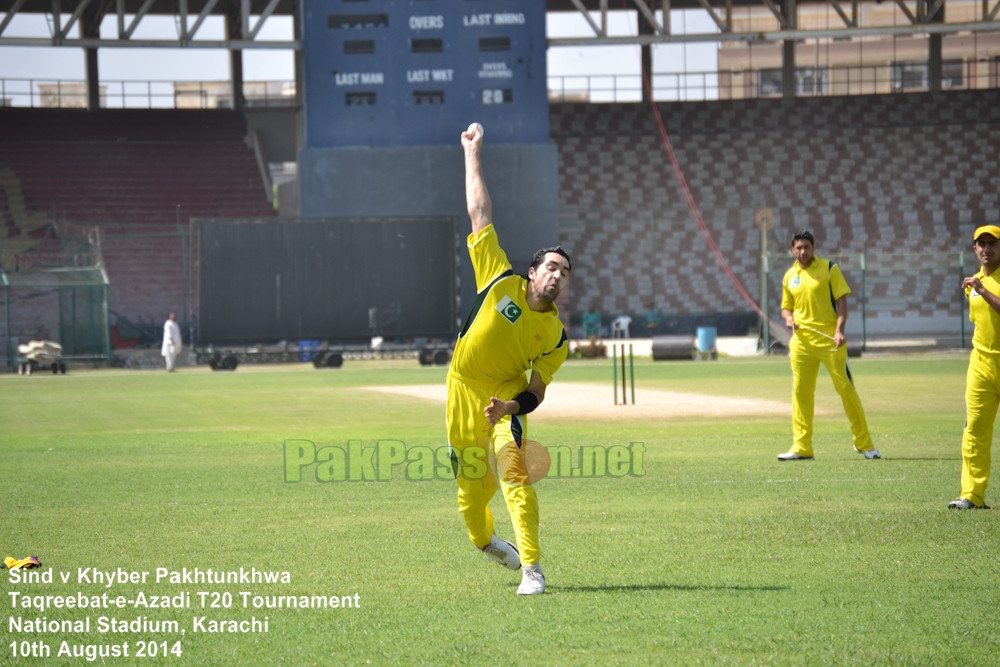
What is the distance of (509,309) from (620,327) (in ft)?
130

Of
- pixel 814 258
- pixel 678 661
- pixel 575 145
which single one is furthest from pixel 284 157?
pixel 678 661

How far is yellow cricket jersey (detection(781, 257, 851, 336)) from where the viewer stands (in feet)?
46.0

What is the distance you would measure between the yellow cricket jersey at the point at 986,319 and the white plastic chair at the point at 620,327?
36.3 meters

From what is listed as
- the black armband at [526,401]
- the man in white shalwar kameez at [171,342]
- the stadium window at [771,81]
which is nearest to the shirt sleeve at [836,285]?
the black armband at [526,401]

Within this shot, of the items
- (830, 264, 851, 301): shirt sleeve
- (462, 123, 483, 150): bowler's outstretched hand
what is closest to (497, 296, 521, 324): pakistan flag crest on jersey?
(462, 123, 483, 150): bowler's outstretched hand

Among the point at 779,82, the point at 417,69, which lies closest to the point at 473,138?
the point at 417,69

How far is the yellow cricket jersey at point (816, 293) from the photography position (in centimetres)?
1402

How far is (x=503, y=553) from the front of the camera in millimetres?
7770

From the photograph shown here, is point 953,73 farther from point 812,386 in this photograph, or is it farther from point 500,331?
point 500,331

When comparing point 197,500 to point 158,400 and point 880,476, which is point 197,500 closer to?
point 880,476

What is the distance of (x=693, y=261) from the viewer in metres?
49.3

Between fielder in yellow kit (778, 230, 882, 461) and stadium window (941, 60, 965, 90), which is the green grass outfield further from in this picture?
stadium window (941, 60, 965, 90)

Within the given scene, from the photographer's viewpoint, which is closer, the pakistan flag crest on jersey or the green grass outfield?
the green grass outfield

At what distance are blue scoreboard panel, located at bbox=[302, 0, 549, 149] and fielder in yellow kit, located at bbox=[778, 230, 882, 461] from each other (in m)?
26.0
